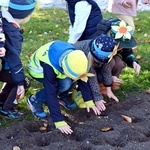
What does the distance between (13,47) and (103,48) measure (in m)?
0.78

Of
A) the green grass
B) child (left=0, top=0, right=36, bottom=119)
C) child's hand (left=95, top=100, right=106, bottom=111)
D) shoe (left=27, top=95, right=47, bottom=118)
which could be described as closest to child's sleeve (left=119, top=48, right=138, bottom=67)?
the green grass

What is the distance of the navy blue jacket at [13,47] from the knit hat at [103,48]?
0.66 metres

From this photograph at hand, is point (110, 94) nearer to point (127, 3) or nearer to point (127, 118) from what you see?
point (127, 118)

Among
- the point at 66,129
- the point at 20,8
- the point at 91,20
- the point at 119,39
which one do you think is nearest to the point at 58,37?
the point at 91,20

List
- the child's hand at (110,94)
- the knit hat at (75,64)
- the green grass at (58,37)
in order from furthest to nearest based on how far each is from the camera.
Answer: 1. the green grass at (58,37)
2. the child's hand at (110,94)
3. the knit hat at (75,64)

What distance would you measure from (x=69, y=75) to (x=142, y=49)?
2764 millimetres

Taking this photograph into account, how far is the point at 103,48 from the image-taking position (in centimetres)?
369

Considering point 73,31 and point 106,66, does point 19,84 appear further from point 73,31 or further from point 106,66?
point 73,31

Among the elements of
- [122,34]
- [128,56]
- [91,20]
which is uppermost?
[122,34]

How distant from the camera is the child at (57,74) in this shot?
136 inches

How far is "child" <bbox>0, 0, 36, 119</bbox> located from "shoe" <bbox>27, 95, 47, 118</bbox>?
17 centimetres

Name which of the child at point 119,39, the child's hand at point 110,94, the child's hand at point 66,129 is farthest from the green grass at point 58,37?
the child's hand at point 66,129

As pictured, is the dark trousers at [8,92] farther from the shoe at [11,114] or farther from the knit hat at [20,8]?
the knit hat at [20,8]

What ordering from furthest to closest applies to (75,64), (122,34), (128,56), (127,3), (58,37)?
1. (58,37)
2. (127,3)
3. (128,56)
4. (122,34)
5. (75,64)
